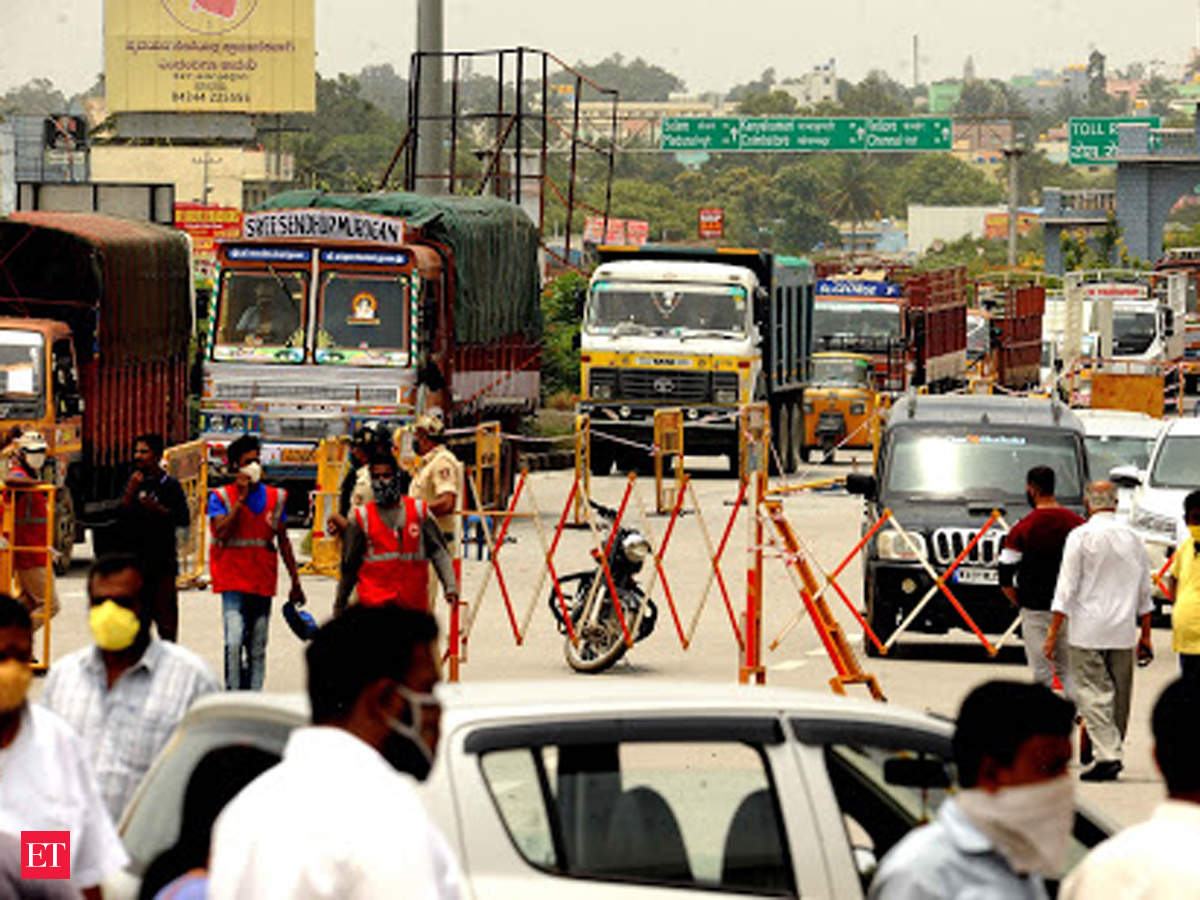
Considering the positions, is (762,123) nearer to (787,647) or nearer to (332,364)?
(332,364)

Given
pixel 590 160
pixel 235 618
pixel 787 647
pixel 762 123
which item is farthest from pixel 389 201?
pixel 590 160

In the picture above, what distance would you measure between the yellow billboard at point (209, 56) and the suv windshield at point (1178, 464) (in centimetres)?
9954

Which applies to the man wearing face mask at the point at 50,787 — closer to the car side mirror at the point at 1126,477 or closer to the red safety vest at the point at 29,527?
the red safety vest at the point at 29,527

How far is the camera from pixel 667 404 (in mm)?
38969

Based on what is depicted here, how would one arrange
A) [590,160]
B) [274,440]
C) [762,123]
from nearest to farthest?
[274,440] < [762,123] < [590,160]

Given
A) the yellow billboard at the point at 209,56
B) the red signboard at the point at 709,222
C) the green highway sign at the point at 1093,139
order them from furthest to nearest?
1. the yellow billboard at the point at 209,56
2. the green highway sign at the point at 1093,139
3. the red signboard at the point at 709,222

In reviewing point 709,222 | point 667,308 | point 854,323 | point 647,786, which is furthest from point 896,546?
point 709,222

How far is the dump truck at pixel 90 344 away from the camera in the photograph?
25.5 m

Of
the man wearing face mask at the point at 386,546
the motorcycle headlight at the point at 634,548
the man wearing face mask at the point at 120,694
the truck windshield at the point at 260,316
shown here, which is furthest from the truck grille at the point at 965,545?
the man wearing face mask at the point at 120,694

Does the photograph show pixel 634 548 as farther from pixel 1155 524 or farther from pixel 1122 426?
pixel 1122 426

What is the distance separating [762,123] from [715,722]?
345 ft

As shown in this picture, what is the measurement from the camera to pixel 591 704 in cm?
662

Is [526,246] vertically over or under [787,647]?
over

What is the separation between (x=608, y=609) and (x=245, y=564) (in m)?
4.13
